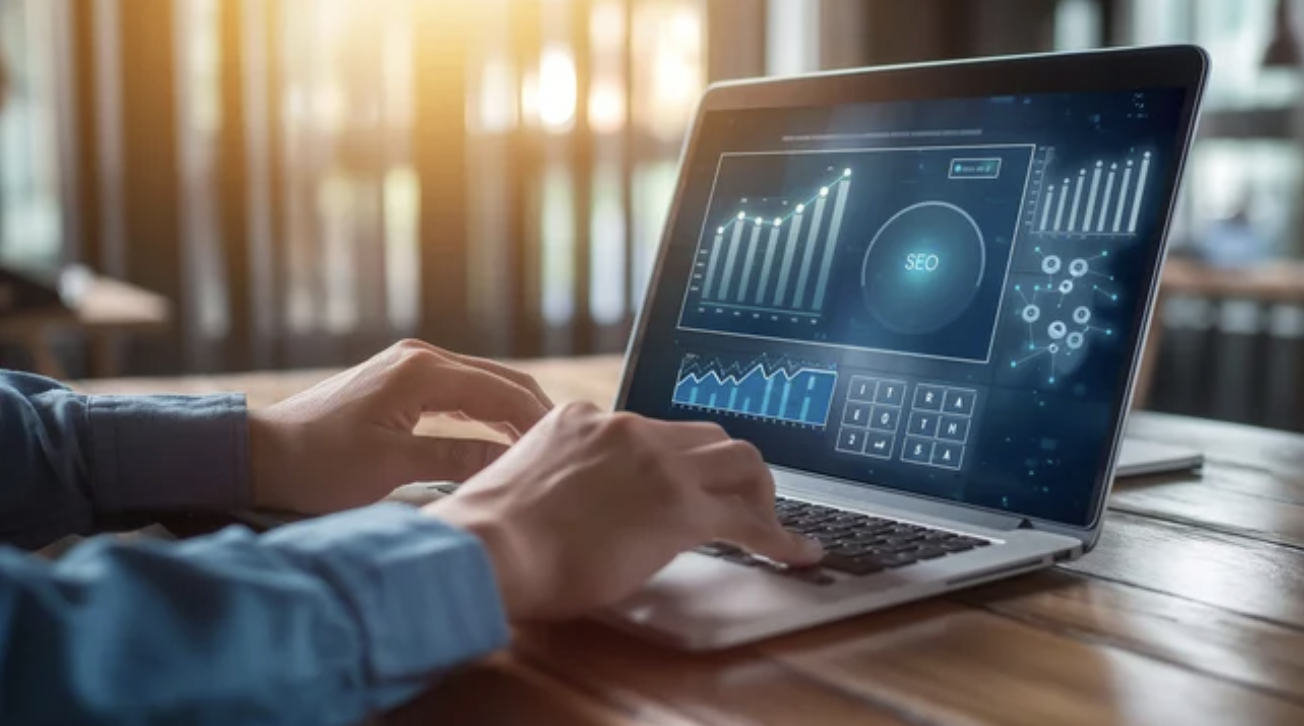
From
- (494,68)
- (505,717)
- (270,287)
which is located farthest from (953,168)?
(494,68)

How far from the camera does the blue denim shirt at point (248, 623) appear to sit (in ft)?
1.36

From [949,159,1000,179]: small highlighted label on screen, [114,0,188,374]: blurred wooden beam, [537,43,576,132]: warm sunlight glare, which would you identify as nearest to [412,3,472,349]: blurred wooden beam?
[537,43,576,132]: warm sunlight glare

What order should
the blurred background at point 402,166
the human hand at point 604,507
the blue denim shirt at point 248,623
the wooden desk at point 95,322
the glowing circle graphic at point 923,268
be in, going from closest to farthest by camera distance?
1. the blue denim shirt at point 248,623
2. the human hand at point 604,507
3. the glowing circle graphic at point 923,268
4. the wooden desk at point 95,322
5. the blurred background at point 402,166

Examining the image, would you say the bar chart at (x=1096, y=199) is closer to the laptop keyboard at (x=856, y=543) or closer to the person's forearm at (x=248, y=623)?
the laptop keyboard at (x=856, y=543)

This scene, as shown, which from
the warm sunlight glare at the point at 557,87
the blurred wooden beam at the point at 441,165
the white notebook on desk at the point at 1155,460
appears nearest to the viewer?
the white notebook on desk at the point at 1155,460

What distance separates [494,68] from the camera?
437 cm

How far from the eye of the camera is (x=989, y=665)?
0.53 m

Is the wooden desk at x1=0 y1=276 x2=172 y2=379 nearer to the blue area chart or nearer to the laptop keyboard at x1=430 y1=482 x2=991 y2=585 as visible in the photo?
the blue area chart

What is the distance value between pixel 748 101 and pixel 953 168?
20 centimetres

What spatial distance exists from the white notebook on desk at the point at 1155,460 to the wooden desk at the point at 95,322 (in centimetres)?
234

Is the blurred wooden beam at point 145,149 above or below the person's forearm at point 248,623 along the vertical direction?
above

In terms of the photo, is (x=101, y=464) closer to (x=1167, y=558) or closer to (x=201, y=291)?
(x=1167, y=558)

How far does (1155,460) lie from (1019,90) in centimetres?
35

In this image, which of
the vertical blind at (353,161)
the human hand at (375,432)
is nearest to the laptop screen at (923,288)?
the human hand at (375,432)
